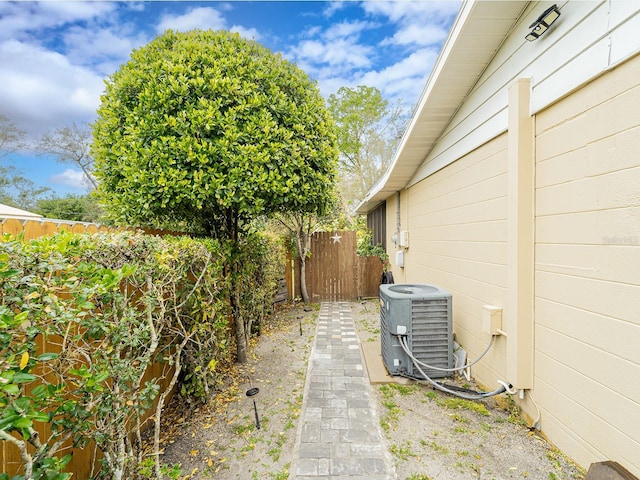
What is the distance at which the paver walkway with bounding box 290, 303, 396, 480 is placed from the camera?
2227 millimetres

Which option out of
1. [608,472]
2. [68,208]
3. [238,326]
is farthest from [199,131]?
[68,208]

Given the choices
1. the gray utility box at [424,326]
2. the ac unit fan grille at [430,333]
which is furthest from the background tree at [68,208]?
the ac unit fan grille at [430,333]

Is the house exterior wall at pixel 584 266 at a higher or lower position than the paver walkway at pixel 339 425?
higher

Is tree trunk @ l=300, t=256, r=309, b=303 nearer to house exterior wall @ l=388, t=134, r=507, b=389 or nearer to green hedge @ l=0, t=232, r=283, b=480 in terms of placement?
house exterior wall @ l=388, t=134, r=507, b=389

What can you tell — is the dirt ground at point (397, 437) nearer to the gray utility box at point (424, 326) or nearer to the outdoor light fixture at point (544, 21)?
the gray utility box at point (424, 326)

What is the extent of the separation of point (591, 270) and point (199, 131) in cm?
368

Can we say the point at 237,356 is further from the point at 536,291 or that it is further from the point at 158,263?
the point at 536,291

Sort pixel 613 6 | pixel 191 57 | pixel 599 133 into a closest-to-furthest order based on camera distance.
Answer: pixel 613 6, pixel 599 133, pixel 191 57

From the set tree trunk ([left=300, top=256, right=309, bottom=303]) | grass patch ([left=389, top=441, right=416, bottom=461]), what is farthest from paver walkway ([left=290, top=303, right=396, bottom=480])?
tree trunk ([left=300, top=256, right=309, bottom=303])

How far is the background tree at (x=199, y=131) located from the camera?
3029 mm

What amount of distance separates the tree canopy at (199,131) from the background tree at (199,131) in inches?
0.4

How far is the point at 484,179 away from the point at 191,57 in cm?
363

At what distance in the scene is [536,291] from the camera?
104 inches

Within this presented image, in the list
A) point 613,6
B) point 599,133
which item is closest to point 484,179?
point 599,133
